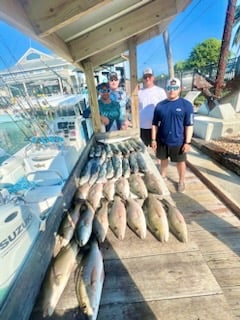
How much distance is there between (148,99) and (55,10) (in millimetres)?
2524

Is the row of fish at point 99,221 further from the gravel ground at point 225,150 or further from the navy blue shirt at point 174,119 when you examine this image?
the gravel ground at point 225,150

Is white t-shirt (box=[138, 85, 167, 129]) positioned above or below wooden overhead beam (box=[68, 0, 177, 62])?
below

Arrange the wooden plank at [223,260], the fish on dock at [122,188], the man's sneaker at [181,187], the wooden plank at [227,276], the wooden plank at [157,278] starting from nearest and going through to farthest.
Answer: the wooden plank at [157,278]
the wooden plank at [227,276]
the wooden plank at [223,260]
the fish on dock at [122,188]
the man's sneaker at [181,187]

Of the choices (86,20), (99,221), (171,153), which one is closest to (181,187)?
(171,153)

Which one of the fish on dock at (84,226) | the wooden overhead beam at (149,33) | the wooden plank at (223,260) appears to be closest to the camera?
the fish on dock at (84,226)

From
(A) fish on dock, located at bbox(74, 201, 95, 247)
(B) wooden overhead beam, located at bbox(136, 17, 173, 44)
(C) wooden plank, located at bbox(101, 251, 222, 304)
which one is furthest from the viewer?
(B) wooden overhead beam, located at bbox(136, 17, 173, 44)

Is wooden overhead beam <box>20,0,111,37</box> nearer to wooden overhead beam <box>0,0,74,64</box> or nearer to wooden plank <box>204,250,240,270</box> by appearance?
wooden overhead beam <box>0,0,74,64</box>

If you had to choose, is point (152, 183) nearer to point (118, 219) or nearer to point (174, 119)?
point (118, 219)

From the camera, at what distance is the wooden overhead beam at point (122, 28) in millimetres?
2463

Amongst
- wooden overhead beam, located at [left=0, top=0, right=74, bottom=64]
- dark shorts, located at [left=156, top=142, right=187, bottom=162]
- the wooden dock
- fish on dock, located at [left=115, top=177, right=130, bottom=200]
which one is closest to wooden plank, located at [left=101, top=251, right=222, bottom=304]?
the wooden dock

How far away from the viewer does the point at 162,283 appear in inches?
43.6

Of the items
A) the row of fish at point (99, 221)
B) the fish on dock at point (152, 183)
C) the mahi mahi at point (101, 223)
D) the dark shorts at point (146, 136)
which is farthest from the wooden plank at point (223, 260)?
the dark shorts at point (146, 136)

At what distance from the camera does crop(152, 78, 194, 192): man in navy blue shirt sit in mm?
2678

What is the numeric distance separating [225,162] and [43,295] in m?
3.95
